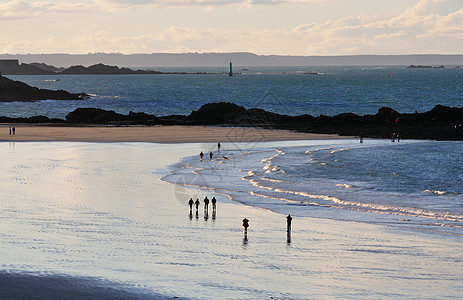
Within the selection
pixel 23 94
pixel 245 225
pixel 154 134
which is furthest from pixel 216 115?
→ pixel 23 94

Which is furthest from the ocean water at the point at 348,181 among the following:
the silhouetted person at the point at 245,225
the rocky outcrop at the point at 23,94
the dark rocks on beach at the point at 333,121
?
the rocky outcrop at the point at 23,94

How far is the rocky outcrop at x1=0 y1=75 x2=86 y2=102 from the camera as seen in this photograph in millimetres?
148125

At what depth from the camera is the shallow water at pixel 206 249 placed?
18.7 m

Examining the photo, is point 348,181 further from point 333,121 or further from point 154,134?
point 333,121

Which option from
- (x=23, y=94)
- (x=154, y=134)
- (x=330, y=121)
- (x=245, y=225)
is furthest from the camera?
(x=23, y=94)

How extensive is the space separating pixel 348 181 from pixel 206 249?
20.1 m

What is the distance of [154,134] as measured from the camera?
7381cm

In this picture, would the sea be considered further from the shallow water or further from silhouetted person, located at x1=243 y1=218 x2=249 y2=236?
silhouetted person, located at x1=243 y1=218 x2=249 y2=236

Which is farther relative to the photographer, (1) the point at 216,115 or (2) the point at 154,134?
(1) the point at 216,115

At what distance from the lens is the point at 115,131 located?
78.1m

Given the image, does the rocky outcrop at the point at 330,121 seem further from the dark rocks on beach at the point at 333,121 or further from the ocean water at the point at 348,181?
the ocean water at the point at 348,181

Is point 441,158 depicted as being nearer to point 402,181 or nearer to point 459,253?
point 402,181

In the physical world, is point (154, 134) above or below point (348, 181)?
above

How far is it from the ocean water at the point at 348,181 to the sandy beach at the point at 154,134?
987 cm
